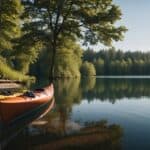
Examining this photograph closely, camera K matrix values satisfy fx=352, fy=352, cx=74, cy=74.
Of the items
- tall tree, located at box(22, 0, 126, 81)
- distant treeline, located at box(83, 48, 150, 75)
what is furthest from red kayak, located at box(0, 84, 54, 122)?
distant treeline, located at box(83, 48, 150, 75)

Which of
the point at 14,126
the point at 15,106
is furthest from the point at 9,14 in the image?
the point at 15,106

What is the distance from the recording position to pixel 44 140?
11.8 m

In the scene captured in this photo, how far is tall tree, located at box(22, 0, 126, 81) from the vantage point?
30.5 m

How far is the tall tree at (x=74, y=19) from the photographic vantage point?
30516 mm

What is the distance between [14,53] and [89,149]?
22.3 meters

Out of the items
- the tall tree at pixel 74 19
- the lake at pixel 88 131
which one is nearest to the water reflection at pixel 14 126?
the lake at pixel 88 131

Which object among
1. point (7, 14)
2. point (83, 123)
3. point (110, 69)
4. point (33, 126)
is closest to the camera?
point (33, 126)

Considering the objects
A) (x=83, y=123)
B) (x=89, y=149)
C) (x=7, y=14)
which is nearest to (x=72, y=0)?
(x=7, y=14)

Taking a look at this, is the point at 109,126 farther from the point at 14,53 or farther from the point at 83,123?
the point at 14,53

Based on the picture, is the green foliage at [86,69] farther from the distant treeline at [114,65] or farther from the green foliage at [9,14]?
the green foliage at [9,14]

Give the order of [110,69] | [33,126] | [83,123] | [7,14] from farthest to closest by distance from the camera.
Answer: [110,69]
[7,14]
[83,123]
[33,126]

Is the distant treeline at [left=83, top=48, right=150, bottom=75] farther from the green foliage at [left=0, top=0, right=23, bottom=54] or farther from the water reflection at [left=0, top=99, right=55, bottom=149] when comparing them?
the water reflection at [left=0, top=99, right=55, bottom=149]

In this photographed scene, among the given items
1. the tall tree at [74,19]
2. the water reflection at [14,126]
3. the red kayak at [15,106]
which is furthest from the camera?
the tall tree at [74,19]

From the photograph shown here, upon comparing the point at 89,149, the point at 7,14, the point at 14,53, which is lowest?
the point at 89,149
